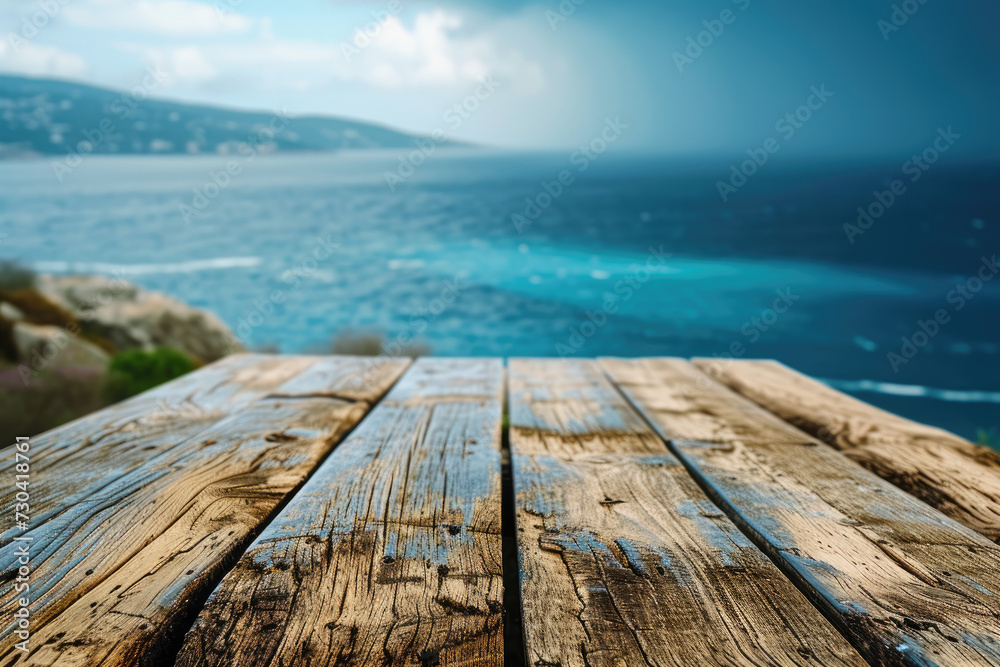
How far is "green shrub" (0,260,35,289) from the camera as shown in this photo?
27.8 feet

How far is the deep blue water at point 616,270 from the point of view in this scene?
2191cm

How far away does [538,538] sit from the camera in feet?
2.87

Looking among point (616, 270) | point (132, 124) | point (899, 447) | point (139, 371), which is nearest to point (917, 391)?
point (616, 270)

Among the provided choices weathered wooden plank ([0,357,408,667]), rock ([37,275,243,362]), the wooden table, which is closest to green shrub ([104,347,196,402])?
rock ([37,275,243,362])

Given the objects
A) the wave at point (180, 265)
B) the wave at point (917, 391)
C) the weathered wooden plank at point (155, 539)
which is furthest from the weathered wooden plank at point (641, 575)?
the wave at point (180, 265)

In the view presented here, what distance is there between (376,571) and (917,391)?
83.0ft

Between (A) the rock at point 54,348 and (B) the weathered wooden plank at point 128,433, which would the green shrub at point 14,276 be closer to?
(A) the rock at point 54,348

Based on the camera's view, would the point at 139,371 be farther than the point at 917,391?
No

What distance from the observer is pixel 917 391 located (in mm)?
20844

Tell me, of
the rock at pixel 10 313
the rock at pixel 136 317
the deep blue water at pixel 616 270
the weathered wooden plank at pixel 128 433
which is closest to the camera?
the weathered wooden plank at pixel 128 433

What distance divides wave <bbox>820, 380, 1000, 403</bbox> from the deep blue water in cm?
8

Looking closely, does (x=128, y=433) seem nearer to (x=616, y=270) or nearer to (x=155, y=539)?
(x=155, y=539)

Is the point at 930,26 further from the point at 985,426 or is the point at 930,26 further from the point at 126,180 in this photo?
the point at 126,180

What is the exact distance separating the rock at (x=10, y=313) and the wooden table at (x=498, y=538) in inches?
313
